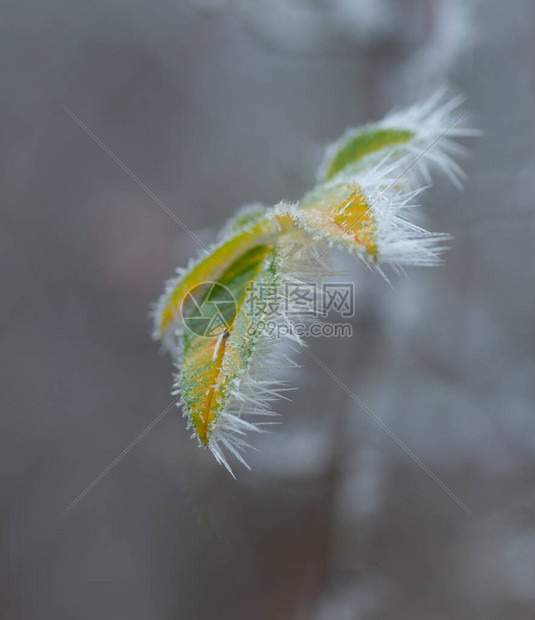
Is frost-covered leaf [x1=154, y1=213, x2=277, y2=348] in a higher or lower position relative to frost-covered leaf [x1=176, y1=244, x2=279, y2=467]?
higher

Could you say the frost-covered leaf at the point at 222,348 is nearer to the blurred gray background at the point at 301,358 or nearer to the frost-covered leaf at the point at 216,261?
the frost-covered leaf at the point at 216,261

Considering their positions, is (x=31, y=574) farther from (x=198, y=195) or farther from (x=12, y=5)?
(x=12, y=5)

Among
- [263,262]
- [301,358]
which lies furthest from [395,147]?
[301,358]

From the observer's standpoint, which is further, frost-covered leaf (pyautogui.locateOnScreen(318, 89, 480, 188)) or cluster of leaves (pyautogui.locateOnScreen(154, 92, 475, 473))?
frost-covered leaf (pyautogui.locateOnScreen(318, 89, 480, 188))

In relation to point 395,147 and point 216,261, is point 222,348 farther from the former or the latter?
point 395,147

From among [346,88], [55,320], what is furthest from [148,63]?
[55,320]

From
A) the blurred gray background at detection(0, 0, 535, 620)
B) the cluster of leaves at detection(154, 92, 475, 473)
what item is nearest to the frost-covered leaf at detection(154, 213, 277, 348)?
the cluster of leaves at detection(154, 92, 475, 473)

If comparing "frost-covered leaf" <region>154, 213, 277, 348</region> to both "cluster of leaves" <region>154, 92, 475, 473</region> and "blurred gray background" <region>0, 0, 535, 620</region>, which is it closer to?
"cluster of leaves" <region>154, 92, 475, 473</region>

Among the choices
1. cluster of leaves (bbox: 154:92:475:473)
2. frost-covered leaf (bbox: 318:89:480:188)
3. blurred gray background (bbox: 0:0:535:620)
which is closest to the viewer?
cluster of leaves (bbox: 154:92:475:473)
